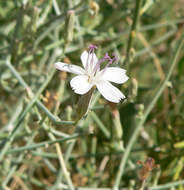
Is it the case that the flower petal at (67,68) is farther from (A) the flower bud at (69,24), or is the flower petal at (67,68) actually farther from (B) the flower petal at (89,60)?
(A) the flower bud at (69,24)

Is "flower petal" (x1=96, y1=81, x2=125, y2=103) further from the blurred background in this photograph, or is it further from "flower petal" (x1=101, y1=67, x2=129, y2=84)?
the blurred background

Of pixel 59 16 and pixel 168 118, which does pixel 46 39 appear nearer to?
pixel 59 16

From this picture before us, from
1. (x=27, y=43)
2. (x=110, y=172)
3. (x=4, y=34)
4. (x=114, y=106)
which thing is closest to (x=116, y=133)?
(x=114, y=106)

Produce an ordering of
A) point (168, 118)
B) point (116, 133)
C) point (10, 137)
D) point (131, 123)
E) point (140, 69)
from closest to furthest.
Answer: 1. point (10, 137)
2. point (116, 133)
3. point (131, 123)
4. point (168, 118)
5. point (140, 69)

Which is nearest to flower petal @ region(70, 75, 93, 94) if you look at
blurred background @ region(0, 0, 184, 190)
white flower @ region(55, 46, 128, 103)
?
white flower @ region(55, 46, 128, 103)

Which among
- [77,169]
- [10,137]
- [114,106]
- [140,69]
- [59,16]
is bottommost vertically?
[77,169]

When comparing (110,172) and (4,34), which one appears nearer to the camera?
(110,172)
